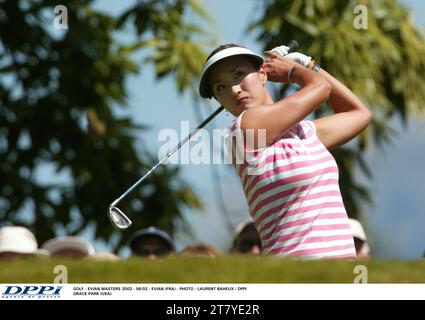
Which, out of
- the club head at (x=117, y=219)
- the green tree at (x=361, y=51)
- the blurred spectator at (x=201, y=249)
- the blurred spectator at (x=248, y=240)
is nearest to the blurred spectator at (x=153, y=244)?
the blurred spectator at (x=201, y=249)

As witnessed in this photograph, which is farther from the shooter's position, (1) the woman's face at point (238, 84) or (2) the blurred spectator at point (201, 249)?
(2) the blurred spectator at point (201, 249)

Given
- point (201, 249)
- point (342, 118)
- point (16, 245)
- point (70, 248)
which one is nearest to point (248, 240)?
point (201, 249)

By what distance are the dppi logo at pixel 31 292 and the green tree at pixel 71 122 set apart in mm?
5920

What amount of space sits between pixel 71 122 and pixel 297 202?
21.4 ft

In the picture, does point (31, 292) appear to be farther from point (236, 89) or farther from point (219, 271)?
point (236, 89)

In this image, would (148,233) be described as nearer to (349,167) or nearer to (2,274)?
(2,274)

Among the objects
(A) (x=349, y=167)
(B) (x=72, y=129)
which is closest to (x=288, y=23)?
(A) (x=349, y=167)

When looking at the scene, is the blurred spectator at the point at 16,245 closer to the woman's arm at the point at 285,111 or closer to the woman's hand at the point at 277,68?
the woman's hand at the point at 277,68

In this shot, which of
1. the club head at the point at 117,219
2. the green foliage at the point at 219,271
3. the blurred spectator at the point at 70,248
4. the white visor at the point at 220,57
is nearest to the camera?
the green foliage at the point at 219,271

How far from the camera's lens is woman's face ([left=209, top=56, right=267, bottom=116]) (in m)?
3.34

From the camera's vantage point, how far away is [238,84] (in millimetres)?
3352

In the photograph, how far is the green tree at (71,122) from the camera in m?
9.08

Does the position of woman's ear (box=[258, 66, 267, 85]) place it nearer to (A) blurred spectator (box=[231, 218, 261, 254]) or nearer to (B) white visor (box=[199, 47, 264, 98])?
(B) white visor (box=[199, 47, 264, 98])

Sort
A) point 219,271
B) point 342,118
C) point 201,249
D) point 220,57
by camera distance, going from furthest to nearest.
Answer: point 201,249, point 342,118, point 220,57, point 219,271
